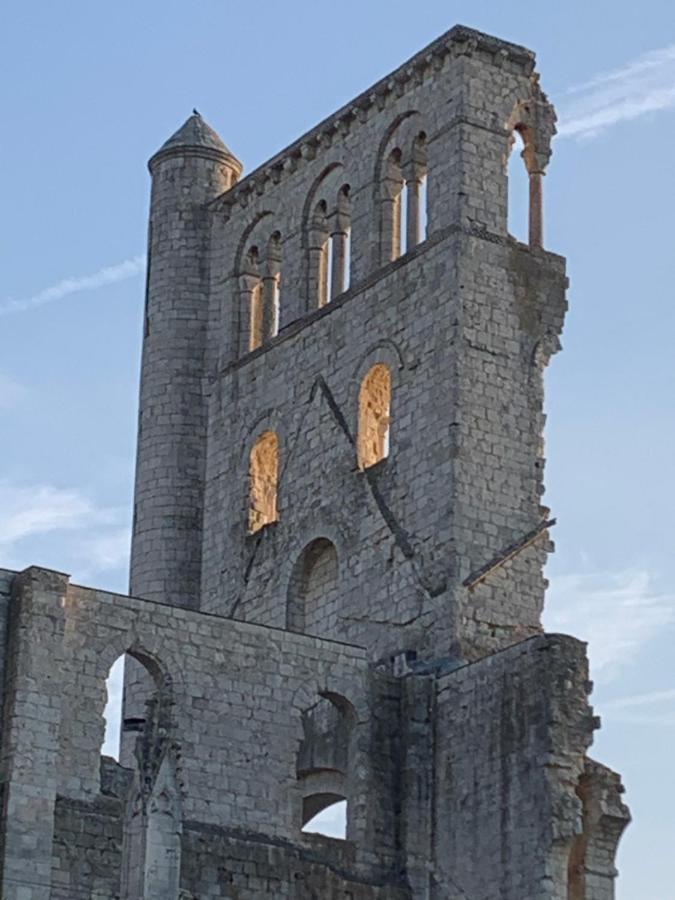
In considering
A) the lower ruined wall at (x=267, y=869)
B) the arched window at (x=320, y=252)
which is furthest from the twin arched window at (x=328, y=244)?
the lower ruined wall at (x=267, y=869)

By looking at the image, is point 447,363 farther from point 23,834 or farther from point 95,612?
point 23,834

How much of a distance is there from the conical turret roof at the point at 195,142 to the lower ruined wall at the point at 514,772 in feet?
40.2

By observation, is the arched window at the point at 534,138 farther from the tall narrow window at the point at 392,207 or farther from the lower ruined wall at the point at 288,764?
the lower ruined wall at the point at 288,764

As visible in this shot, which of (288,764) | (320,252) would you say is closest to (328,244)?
(320,252)

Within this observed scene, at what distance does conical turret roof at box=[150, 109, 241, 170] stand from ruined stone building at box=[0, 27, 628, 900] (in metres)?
0.05

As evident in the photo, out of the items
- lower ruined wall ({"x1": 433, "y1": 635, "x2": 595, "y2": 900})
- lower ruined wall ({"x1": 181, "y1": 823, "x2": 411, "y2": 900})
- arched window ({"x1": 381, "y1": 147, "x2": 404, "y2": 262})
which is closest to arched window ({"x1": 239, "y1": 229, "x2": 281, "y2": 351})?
arched window ({"x1": 381, "y1": 147, "x2": 404, "y2": 262})

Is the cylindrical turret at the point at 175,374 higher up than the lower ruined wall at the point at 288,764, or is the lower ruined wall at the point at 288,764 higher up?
the cylindrical turret at the point at 175,374

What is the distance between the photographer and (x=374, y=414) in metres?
38.0

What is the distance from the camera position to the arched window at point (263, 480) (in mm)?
39844

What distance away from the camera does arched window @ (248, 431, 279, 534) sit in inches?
1569

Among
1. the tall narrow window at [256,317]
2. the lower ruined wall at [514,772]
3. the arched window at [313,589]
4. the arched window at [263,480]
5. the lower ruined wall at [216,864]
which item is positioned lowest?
the lower ruined wall at [216,864]

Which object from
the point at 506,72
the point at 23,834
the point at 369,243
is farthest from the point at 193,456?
the point at 23,834

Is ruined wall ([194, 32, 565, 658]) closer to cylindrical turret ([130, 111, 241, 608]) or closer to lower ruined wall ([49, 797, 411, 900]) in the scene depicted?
cylindrical turret ([130, 111, 241, 608])

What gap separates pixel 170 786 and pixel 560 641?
5.32m
